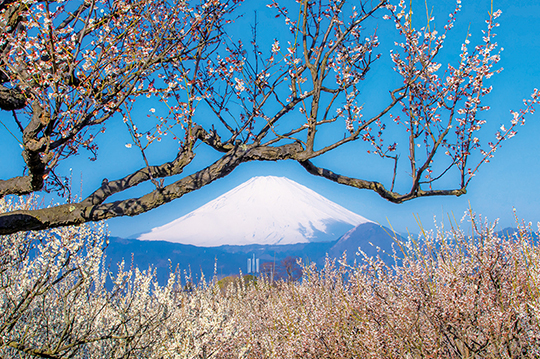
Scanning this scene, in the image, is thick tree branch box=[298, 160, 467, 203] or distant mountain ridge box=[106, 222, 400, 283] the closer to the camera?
thick tree branch box=[298, 160, 467, 203]

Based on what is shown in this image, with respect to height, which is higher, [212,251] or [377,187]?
[377,187]

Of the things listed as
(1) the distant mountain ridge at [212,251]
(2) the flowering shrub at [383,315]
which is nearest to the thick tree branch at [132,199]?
(2) the flowering shrub at [383,315]

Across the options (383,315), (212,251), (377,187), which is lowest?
(212,251)

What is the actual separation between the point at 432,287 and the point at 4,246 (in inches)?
221

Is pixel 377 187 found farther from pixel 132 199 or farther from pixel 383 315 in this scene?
pixel 132 199

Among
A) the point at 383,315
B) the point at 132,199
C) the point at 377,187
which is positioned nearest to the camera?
the point at 383,315

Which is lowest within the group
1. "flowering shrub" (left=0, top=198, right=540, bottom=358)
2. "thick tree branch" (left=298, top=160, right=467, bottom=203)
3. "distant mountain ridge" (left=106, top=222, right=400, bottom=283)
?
"distant mountain ridge" (left=106, top=222, right=400, bottom=283)

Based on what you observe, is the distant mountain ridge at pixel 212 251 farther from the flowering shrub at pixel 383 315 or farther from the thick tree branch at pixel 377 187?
the thick tree branch at pixel 377 187

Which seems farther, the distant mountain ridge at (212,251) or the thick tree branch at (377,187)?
the distant mountain ridge at (212,251)

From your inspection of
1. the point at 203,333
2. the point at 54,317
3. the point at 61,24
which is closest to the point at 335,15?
the point at 61,24

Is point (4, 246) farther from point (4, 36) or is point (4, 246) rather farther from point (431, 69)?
point (431, 69)

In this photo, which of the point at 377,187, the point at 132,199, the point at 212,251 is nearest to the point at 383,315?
the point at 377,187

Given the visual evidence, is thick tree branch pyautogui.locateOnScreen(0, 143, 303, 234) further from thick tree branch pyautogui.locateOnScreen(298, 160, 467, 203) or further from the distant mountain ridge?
the distant mountain ridge

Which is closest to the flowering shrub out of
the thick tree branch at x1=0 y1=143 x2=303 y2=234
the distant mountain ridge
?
the thick tree branch at x1=0 y1=143 x2=303 y2=234
